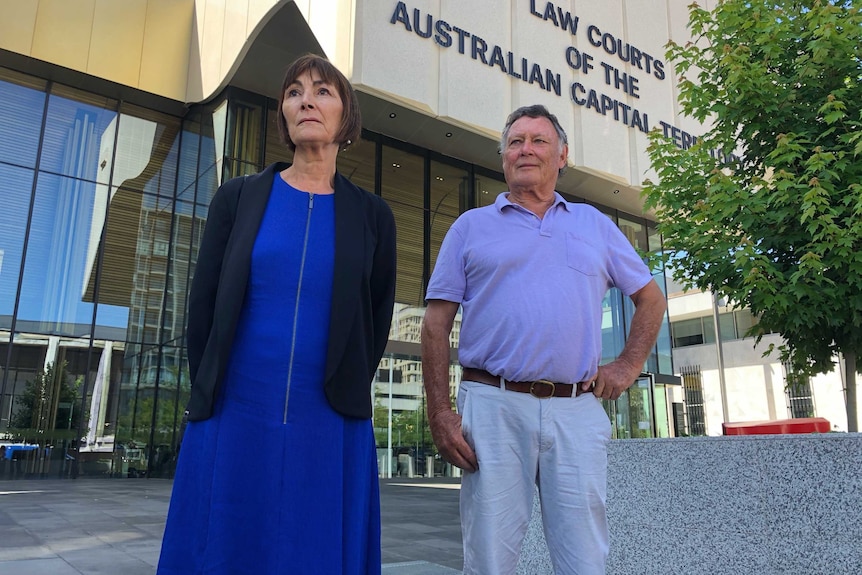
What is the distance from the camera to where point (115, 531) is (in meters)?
6.58

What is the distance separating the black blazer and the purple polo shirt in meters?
0.49

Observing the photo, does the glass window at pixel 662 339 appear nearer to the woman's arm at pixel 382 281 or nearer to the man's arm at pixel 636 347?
the man's arm at pixel 636 347

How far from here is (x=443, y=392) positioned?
235cm

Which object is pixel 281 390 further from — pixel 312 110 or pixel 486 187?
pixel 486 187

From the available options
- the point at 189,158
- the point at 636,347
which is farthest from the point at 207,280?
the point at 189,158

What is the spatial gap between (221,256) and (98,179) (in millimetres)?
15984

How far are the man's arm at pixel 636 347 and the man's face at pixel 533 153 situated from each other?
0.57 meters

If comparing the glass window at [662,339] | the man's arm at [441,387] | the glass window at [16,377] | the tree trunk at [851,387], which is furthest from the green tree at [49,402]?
the glass window at [662,339]

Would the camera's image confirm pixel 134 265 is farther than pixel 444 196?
No

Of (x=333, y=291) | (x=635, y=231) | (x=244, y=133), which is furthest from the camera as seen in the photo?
(x=635, y=231)

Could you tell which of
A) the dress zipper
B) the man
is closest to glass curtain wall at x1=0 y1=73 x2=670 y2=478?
the man

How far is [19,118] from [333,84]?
16.3m

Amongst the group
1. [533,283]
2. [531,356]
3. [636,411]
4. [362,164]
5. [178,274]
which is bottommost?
[531,356]

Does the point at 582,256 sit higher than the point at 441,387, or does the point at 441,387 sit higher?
the point at 582,256
